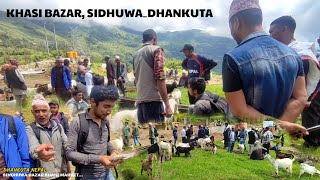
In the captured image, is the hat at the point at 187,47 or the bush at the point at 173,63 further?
the bush at the point at 173,63

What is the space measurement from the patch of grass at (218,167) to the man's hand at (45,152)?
2.20 feet

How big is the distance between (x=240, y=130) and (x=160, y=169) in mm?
615

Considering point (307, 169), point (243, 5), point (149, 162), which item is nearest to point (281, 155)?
point (307, 169)

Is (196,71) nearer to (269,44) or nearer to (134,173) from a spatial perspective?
(269,44)

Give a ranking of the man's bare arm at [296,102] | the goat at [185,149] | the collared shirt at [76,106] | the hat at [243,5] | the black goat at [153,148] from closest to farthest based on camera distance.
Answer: the hat at [243,5] → the man's bare arm at [296,102] → the goat at [185,149] → the black goat at [153,148] → the collared shirt at [76,106]

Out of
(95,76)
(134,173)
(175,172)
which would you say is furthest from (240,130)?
(95,76)

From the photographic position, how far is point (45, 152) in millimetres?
1817

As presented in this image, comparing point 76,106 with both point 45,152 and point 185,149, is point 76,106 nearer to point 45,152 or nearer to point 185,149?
point 45,152

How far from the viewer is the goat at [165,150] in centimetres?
211

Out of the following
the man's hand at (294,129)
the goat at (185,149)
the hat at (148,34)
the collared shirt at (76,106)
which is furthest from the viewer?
the collared shirt at (76,106)

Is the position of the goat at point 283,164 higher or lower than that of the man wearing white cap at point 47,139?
lower

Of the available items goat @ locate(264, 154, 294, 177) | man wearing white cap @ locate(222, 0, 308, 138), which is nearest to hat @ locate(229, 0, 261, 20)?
man wearing white cap @ locate(222, 0, 308, 138)

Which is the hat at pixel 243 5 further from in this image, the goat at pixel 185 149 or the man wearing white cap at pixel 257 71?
the goat at pixel 185 149

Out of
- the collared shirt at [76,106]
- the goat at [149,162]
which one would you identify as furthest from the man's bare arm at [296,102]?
the collared shirt at [76,106]
